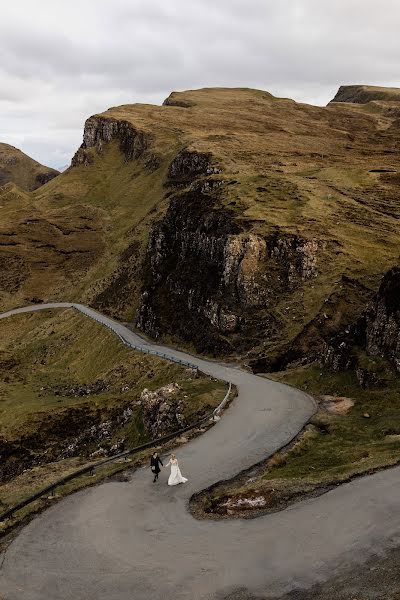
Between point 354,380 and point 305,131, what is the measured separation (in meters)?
131

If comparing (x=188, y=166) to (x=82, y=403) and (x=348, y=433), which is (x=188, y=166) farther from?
(x=348, y=433)

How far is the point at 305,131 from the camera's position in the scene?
15225cm

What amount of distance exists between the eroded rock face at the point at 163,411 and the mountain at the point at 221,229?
1425 cm

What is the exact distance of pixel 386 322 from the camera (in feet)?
125

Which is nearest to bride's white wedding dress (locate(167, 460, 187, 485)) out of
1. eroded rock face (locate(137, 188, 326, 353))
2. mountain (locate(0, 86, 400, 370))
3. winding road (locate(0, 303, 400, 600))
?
winding road (locate(0, 303, 400, 600))

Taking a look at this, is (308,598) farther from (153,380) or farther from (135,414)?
(153,380)

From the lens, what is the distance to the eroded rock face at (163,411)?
1475 inches

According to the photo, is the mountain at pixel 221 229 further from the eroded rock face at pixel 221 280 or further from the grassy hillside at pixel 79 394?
the grassy hillside at pixel 79 394

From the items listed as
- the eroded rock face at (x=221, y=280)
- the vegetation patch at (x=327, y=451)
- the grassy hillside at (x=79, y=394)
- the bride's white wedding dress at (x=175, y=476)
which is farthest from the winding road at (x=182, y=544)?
the eroded rock face at (x=221, y=280)

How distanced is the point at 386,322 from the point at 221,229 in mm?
37715

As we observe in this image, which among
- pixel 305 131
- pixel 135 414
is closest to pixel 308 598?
pixel 135 414

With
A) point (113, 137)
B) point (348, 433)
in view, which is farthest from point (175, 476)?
point (113, 137)

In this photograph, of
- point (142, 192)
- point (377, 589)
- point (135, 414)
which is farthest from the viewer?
point (142, 192)

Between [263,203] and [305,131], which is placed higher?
[305,131]
